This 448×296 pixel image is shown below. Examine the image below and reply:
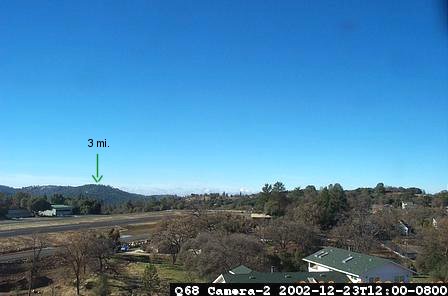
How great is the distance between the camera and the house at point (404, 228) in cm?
5875

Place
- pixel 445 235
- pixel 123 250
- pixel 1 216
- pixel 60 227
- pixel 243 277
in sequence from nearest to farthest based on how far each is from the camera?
pixel 243 277 → pixel 445 235 → pixel 123 250 → pixel 60 227 → pixel 1 216

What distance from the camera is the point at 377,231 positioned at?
48.9 metres

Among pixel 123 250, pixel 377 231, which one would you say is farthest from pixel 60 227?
pixel 377 231

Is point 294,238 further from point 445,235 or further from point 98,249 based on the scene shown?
point 98,249

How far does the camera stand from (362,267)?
27656 mm

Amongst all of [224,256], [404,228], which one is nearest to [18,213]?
[404,228]

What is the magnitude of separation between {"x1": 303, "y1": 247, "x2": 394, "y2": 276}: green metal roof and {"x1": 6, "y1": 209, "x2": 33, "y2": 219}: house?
59663 millimetres

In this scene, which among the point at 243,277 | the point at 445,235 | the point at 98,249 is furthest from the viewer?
the point at 445,235

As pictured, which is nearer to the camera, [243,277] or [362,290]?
[362,290]

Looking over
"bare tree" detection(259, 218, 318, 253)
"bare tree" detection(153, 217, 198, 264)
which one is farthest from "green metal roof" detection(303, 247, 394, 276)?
"bare tree" detection(153, 217, 198, 264)

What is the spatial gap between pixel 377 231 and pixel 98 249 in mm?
28728

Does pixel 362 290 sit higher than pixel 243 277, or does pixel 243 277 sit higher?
pixel 362 290

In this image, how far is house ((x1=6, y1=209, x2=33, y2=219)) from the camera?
255ft

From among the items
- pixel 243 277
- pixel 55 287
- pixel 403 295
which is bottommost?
pixel 55 287
